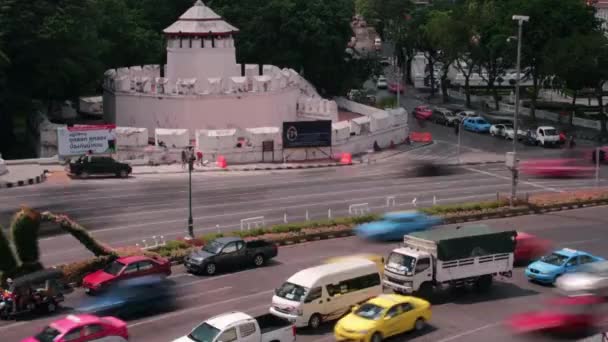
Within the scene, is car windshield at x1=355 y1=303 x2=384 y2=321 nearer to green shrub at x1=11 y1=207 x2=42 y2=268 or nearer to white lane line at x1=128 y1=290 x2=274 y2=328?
white lane line at x1=128 y1=290 x2=274 y2=328

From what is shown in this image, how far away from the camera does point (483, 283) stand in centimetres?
3016

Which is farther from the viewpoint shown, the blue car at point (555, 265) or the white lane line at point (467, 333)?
the blue car at point (555, 265)

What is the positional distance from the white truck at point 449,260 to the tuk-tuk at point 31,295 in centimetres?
981

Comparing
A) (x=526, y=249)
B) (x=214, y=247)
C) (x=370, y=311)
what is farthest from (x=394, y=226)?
(x=370, y=311)

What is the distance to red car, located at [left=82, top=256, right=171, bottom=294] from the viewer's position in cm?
3014

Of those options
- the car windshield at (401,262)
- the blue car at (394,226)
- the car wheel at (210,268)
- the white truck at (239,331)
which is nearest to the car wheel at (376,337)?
the white truck at (239,331)

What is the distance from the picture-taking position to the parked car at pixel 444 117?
74125 millimetres

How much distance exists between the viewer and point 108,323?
2514 cm

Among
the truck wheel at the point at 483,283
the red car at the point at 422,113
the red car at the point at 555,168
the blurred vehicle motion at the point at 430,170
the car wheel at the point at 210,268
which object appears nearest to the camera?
the truck wheel at the point at 483,283

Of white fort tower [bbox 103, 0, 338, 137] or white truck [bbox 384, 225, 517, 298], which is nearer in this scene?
white truck [bbox 384, 225, 517, 298]

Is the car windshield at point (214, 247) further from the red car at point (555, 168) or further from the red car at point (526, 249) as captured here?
the red car at point (555, 168)

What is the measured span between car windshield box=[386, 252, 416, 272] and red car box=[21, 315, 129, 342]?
8.35 m

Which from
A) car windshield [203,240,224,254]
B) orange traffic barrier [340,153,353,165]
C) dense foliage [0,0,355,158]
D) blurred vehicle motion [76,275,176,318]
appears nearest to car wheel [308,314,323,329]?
blurred vehicle motion [76,275,176,318]

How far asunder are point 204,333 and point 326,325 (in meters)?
4.30
